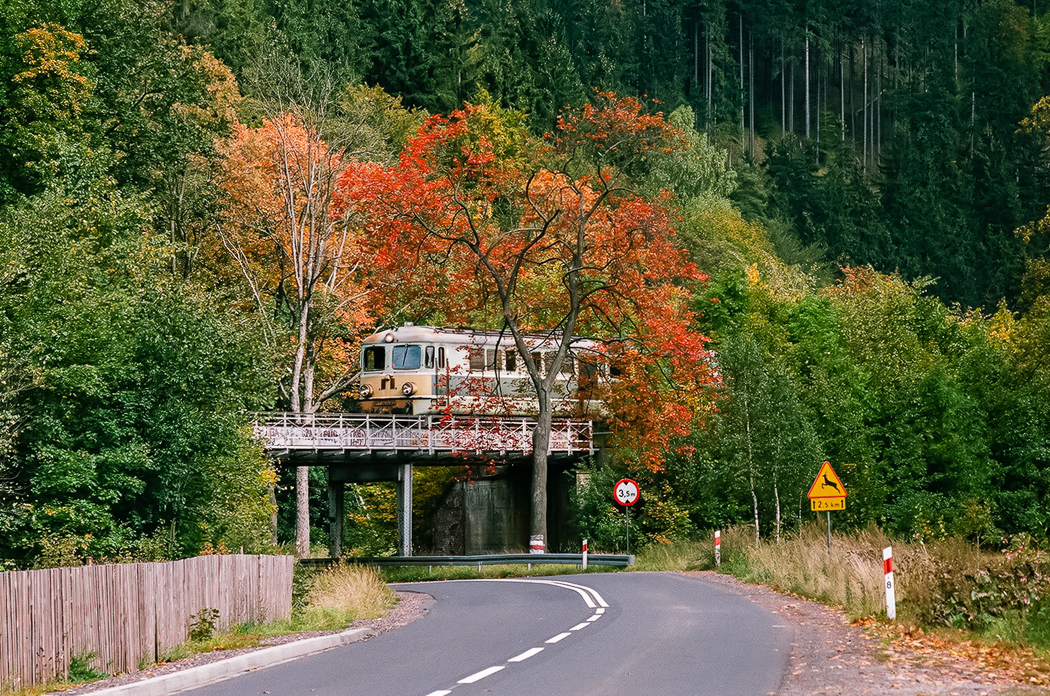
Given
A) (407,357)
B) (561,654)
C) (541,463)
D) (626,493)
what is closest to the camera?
(561,654)

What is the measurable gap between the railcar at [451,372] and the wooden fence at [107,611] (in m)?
26.2

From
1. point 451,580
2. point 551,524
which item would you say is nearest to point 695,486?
point 551,524

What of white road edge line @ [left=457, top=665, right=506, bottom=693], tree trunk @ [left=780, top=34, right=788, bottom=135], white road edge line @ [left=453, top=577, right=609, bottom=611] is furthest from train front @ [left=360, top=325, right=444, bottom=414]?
tree trunk @ [left=780, top=34, right=788, bottom=135]

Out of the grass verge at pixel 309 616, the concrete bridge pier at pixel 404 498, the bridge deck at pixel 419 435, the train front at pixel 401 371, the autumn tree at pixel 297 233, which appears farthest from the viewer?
the autumn tree at pixel 297 233

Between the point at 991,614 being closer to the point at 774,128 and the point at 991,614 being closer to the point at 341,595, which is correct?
the point at 341,595

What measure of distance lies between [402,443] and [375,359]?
5.22 m

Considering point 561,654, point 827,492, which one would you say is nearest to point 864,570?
point 827,492

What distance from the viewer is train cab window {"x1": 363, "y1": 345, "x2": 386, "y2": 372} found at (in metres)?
47.0

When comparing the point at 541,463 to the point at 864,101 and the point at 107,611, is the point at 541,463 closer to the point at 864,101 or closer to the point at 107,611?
the point at 107,611

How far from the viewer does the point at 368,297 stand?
52.4m

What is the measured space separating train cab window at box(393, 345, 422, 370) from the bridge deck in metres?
1.99

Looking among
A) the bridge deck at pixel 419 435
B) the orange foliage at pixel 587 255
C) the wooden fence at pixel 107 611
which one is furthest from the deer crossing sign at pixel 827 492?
the bridge deck at pixel 419 435

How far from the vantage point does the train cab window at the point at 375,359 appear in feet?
154

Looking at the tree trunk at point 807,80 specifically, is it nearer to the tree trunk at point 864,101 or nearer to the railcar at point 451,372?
the tree trunk at point 864,101
